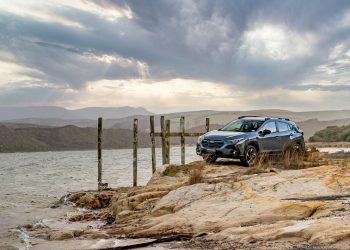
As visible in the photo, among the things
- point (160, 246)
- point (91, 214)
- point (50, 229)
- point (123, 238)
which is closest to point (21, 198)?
point (91, 214)

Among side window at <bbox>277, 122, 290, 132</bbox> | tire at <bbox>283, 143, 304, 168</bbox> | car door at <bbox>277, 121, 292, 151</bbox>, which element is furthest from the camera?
Answer: side window at <bbox>277, 122, 290, 132</bbox>

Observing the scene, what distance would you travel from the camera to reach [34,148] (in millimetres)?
106125

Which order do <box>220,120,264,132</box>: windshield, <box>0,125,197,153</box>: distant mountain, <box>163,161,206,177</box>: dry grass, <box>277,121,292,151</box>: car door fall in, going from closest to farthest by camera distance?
<box>163,161,206,177</box>: dry grass < <box>220,120,264,132</box>: windshield < <box>277,121,292,151</box>: car door < <box>0,125,197,153</box>: distant mountain

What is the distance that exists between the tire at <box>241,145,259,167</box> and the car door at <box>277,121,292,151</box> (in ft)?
5.19

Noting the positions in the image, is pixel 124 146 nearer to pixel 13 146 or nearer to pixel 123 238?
pixel 13 146

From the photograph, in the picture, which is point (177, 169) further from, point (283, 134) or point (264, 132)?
point (283, 134)

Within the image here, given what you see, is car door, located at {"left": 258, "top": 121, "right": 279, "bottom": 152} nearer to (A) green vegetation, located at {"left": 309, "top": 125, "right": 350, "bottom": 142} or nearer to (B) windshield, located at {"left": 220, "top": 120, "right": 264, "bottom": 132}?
(B) windshield, located at {"left": 220, "top": 120, "right": 264, "bottom": 132}

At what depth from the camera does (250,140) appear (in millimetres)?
18188

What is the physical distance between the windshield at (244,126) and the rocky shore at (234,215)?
3265 mm

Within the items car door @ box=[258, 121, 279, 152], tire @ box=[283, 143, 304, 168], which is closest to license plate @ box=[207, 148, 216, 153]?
car door @ box=[258, 121, 279, 152]

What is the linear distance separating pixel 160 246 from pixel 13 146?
10177 cm

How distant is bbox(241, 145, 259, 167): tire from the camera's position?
59.2ft

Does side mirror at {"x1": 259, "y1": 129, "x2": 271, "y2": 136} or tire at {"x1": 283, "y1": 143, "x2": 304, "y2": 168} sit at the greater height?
side mirror at {"x1": 259, "y1": 129, "x2": 271, "y2": 136}

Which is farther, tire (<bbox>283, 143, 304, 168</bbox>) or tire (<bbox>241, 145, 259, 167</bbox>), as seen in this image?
tire (<bbox>283, 143, 304, 168</bbox>)
